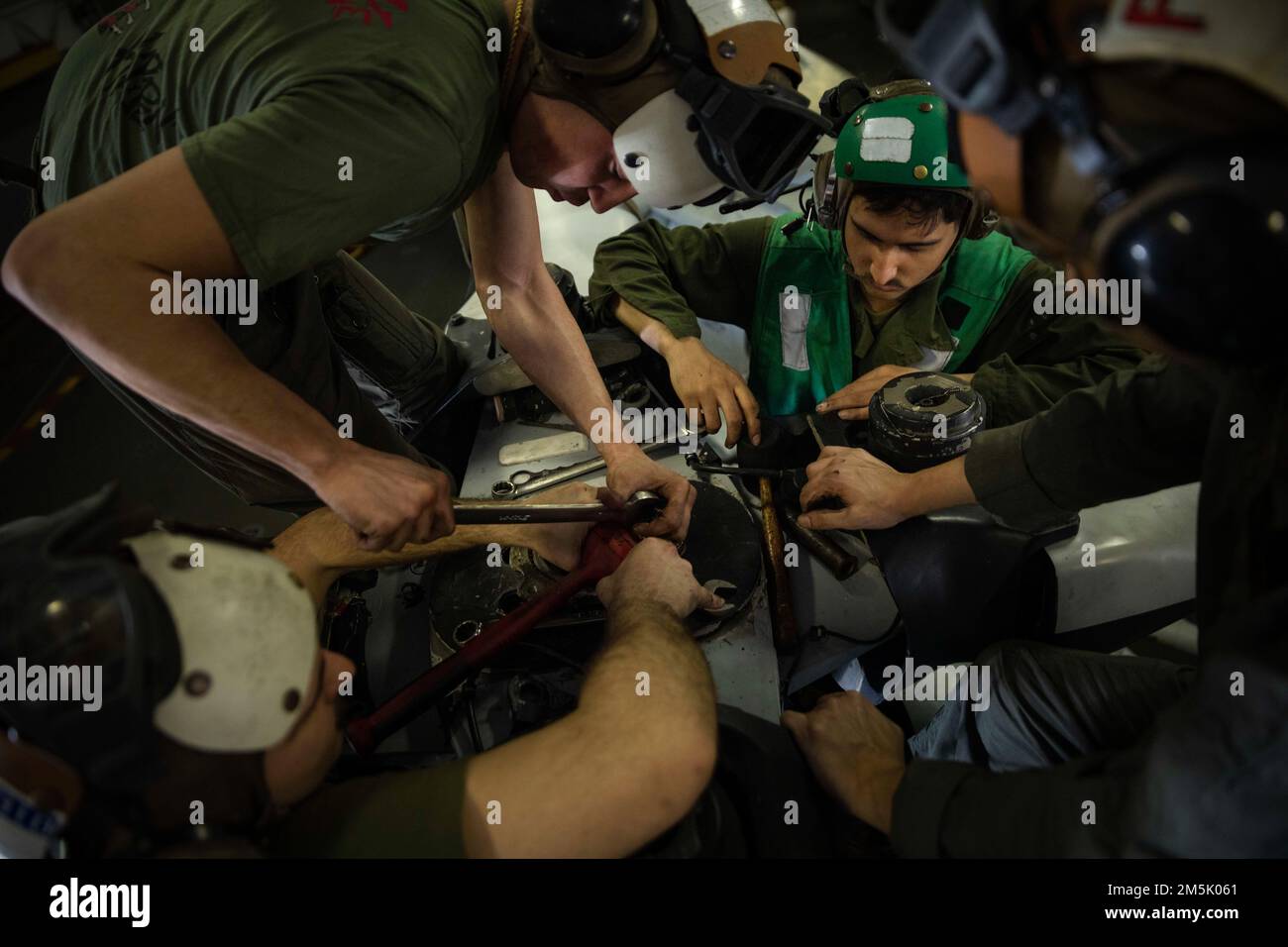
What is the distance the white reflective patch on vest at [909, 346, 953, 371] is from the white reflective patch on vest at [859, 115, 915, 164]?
1.76 ft

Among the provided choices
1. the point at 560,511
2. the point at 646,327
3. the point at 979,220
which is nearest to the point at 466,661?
the point at 560,511

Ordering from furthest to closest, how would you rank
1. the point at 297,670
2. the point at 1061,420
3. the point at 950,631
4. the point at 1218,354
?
1. the point at 950,631
2. the point at 1061,420
3. the point at 297,670
4. the point at 1218,354

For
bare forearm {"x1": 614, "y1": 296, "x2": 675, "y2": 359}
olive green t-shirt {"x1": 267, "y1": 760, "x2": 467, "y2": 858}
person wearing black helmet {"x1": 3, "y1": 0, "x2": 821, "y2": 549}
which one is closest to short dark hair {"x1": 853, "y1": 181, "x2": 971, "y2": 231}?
person wearing black helmet {"x1": 3, "y1": 0, "x2": 821, "y2": 549}

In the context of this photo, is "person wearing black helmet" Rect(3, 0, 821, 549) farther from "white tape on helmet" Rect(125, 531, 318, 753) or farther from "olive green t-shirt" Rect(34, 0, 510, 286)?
"white tape on helmet" Rect(125, 531, 318, 753)

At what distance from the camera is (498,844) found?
42.4 inches

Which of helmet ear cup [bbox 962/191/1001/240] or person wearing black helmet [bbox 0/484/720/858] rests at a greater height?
helmet ear cup [bbox 962/191/1001/240]

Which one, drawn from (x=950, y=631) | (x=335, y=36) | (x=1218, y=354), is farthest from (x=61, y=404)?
(x=1218, y=354)

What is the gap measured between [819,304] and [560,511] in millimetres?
973

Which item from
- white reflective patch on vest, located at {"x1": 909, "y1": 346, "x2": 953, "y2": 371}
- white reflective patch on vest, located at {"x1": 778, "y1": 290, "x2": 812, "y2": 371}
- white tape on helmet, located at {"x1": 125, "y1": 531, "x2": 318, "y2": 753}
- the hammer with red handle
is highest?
white reflective patch on vest, located at {"x1": 778, "y1": 290, "x2": 812, "y2": 371}

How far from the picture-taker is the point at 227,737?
0.98 metres

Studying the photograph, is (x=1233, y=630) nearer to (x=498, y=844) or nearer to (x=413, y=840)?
(x=498, y=844)

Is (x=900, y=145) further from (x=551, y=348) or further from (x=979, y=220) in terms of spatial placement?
(x=551, y=348)

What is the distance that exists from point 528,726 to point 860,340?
1.29 m

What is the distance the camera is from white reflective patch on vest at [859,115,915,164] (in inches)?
65.2
